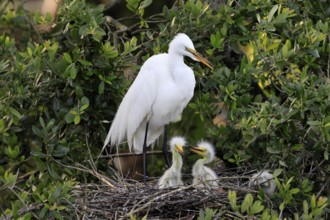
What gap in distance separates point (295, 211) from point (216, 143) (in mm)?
794

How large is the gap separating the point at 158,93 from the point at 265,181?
0.98 m

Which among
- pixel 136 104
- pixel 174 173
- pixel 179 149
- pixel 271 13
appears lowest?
pixel 174 173

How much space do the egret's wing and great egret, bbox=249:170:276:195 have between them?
916mm

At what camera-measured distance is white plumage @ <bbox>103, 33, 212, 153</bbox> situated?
569cm

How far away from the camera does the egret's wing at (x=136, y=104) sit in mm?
5801

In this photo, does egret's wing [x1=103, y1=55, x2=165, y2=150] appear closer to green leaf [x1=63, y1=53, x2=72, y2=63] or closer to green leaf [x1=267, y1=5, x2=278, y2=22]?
green leaf [x1=63, y1=53, x2=72, y2=63]

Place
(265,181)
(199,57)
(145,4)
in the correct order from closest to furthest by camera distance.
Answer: (265,181) → (199,57) → (145,4)

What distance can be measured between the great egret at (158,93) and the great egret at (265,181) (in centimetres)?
68

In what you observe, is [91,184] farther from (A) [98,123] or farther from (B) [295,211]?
(B) [295,211]

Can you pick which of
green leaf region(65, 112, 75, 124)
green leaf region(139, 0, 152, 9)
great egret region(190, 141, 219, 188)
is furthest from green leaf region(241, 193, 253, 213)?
green leaf region(139, 0, 152, 9)

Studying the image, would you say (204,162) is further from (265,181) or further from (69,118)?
(69,118)

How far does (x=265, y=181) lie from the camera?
17.4ft

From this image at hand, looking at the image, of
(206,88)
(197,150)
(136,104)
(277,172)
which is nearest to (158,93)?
(136,104)

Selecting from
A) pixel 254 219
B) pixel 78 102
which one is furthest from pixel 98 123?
pixel 254 219
